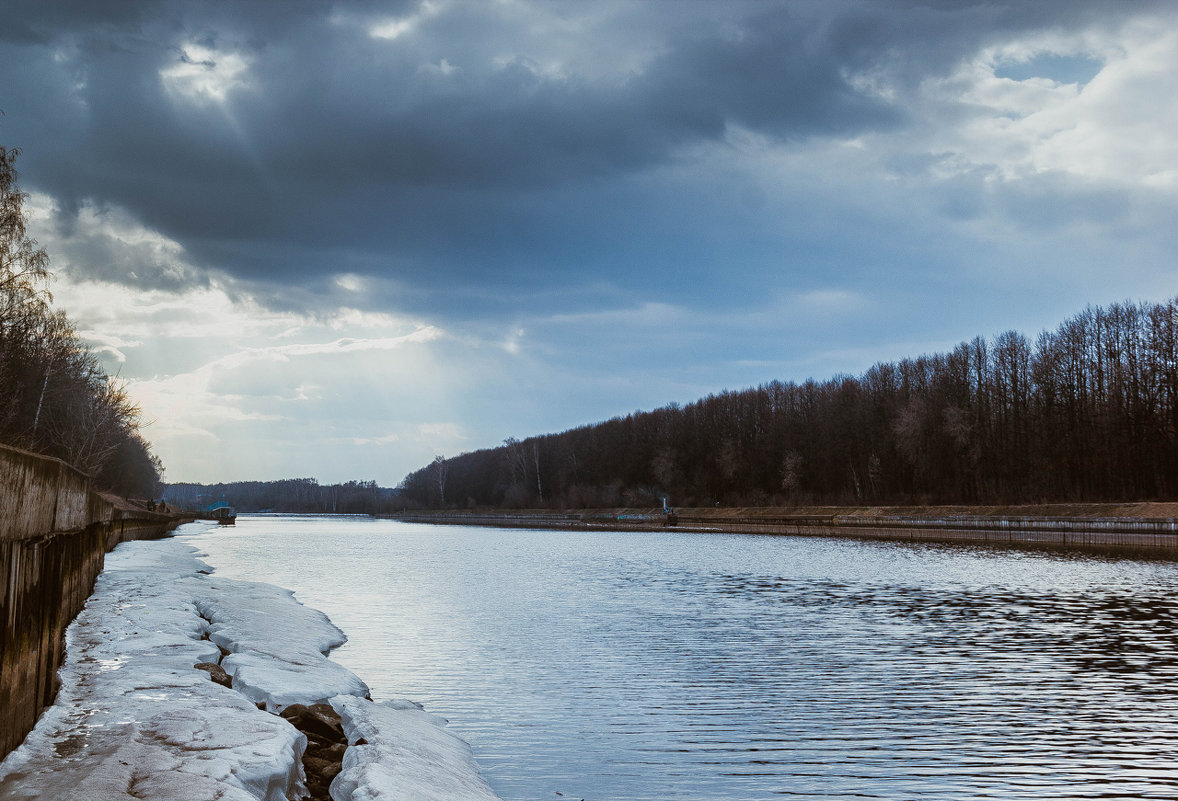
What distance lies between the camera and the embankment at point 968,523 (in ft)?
149

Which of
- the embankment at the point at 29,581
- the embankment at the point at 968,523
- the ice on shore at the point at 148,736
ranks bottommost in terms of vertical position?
the embankment at the point at 968,523

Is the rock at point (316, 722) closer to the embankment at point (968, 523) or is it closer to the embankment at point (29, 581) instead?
the embankment at point (29, 581)

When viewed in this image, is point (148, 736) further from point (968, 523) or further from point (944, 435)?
point (944, 435)

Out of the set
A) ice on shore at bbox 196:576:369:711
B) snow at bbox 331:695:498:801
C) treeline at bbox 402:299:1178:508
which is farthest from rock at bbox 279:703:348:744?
treeline at bbox 402:299:1178:508

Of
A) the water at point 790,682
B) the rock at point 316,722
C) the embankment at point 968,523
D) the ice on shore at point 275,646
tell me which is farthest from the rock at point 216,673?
the embankment at point 968,523

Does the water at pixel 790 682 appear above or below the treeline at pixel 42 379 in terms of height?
below

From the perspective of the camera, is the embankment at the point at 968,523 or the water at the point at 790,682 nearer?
the water at the point at 790,682

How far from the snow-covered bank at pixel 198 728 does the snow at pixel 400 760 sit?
2 centimetres

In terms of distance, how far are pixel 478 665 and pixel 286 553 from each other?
124 ft

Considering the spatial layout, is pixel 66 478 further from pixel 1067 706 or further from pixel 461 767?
pixel 1067 706

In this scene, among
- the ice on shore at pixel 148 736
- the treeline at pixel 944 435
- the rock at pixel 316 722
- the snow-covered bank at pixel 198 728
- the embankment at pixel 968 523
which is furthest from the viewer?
the treeline at pixel 944 435

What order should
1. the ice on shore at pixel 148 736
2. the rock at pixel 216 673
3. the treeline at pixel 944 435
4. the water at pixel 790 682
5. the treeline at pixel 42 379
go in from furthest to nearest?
1. the treeline at pixel 944 435
2. the treeline at pixel 42 379
3. the rock at pixel 216 673
4. the water at pixel 790 682
5. the ice on shore at pixel 148 736

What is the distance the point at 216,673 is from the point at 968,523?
58328 millimetres

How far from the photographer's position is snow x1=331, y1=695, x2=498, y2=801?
675 centimetres
